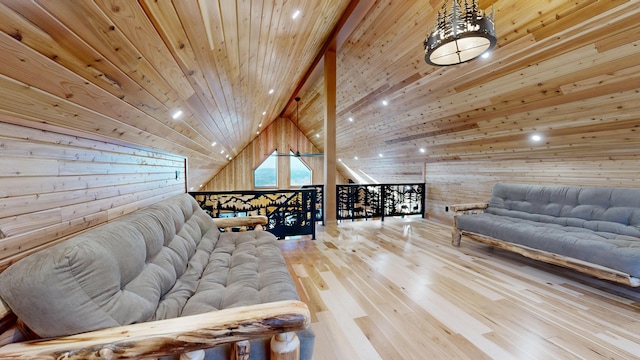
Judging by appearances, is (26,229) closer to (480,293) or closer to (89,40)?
(89,40)

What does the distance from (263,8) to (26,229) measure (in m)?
1.90

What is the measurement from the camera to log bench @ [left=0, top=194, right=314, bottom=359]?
0.78 meters

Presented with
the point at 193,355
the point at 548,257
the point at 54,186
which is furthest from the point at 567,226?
the point at 54,186

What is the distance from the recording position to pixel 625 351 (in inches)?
60.1

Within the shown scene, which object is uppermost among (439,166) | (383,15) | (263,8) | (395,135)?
(383,15)

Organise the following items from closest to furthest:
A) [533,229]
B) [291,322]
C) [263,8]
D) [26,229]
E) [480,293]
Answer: [291,322]
[26,229]
[263,8]
[480,293]
[533,229]

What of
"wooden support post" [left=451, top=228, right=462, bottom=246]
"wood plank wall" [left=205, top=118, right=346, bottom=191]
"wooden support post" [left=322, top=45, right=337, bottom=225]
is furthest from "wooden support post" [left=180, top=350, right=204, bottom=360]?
"wood plank wall" [left=205, top=118, right=346, bottom=191]

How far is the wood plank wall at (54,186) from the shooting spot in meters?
0.99

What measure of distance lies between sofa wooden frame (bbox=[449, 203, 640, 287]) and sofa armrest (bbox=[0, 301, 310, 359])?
2.79 meters

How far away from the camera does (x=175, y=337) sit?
876 millimetres

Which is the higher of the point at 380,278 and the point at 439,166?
the point at 439,166

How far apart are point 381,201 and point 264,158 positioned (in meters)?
5.23

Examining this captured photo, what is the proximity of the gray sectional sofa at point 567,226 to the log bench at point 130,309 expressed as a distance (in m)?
2.73

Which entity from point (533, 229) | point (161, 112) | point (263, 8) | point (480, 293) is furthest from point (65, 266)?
point (533, 229)
